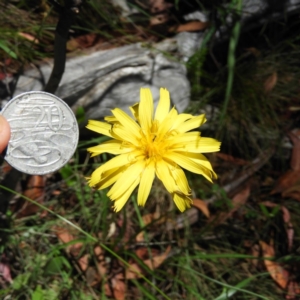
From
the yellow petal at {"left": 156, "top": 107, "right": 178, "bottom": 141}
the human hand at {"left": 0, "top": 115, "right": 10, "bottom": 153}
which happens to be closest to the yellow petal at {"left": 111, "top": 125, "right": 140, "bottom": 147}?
the yellow petal at {"left": 156, "top": 107, "right": 178, "bottom": 141}

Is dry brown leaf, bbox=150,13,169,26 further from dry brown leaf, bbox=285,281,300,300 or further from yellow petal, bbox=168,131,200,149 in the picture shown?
dry brown leaf, bbox=285,281,300,300

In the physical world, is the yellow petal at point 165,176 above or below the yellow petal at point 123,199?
above

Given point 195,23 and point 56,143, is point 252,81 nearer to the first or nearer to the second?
point 195,23

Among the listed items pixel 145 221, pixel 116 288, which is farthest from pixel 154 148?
pixel 116 288

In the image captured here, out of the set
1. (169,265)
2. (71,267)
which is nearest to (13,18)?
(71,267)

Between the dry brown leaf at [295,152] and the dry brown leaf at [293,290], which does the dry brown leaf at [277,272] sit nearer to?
the dry brown leaf at [293,290]

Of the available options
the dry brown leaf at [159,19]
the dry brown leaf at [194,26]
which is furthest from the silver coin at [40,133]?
the dry brown leaf at [194,26]

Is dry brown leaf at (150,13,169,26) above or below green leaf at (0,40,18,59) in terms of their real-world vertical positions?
above
